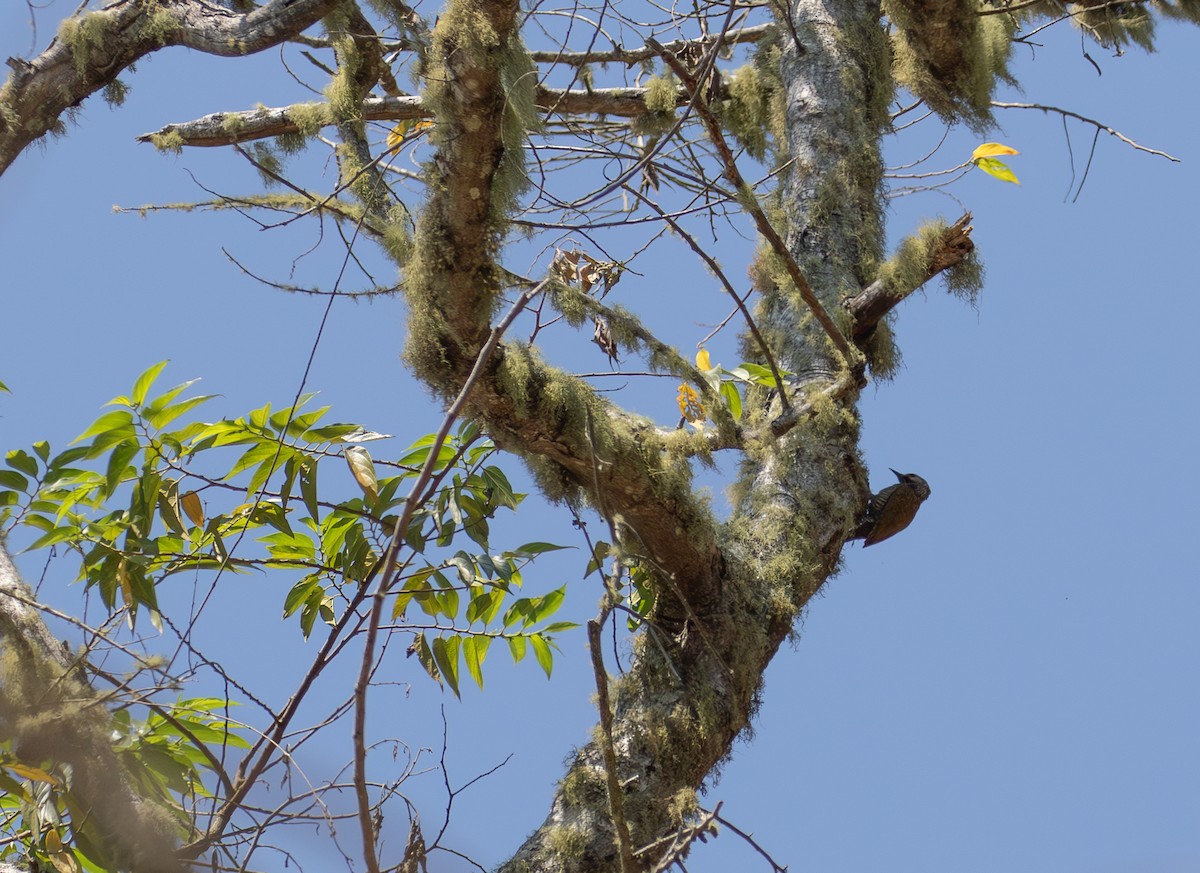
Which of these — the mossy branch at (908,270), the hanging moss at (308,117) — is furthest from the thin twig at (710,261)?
the hanging moss at (308,117)

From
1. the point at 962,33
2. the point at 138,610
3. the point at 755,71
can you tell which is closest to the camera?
the point at 138,610

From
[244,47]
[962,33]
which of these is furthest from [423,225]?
[962,33]

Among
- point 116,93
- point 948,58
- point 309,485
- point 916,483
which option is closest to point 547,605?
point 309,485

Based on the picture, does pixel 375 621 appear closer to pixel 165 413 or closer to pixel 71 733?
pixel 71 733

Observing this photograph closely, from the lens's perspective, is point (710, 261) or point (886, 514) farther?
point (886, 514)

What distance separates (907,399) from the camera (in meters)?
26.4

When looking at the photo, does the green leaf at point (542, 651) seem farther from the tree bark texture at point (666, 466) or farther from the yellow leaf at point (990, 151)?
the yellow leaf at point (990, 151)

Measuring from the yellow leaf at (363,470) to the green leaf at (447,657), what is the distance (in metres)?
0.37

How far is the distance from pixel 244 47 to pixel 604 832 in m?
1.97

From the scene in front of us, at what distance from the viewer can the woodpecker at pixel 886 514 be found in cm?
290

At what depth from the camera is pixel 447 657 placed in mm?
2572

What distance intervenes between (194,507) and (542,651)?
0.75m

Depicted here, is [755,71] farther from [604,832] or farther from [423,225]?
[604,832]

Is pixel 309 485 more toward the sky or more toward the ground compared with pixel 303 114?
more toward the ground
